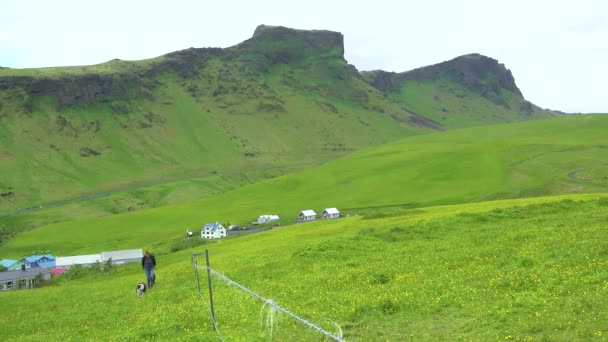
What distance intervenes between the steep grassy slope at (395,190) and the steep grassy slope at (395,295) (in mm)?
86109

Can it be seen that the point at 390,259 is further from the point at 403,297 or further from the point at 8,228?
the point at 8,228

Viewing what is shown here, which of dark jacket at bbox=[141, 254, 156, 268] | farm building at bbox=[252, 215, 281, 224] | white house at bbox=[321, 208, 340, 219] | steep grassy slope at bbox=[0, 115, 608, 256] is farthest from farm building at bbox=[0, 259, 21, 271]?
dark jacket at bbox=[141, 254, 156, 268]

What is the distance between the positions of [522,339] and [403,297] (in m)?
7.66

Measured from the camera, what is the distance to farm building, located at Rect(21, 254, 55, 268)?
402 feet

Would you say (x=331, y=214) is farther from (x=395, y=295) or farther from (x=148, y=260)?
(x=395, y=295)

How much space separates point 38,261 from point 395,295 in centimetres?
12333

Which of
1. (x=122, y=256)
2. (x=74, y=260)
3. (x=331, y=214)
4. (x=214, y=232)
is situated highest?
(x=331, y=214)

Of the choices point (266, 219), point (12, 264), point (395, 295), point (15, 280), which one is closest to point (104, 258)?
point (12, 264)

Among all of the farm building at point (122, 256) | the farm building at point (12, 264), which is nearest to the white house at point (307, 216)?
the farm building at point (122, 256)

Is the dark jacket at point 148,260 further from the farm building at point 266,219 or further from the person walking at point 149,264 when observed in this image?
the farm building at point 266,219

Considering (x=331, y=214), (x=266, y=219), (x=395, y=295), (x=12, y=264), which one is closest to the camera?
(x=395, y=295)

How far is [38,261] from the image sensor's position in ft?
Answer: 407

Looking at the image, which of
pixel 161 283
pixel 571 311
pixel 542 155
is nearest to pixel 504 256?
pixel 571 311

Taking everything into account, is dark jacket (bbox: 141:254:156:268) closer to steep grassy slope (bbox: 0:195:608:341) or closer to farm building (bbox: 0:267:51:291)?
steep grassy slope (bbox: 0:195:608:341)
